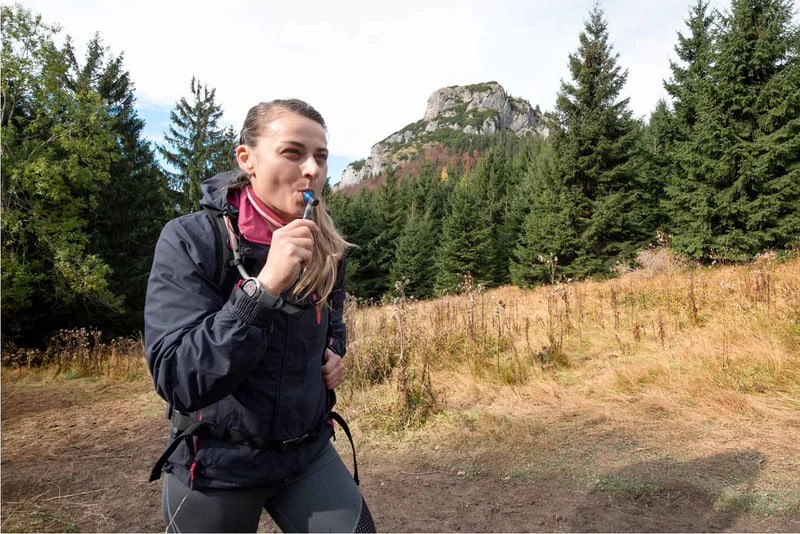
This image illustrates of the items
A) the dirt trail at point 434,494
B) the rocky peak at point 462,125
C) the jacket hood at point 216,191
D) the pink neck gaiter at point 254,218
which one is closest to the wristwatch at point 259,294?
the pink neck gaiter at point 254,218

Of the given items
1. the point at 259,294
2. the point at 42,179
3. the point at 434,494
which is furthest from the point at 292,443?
the point at 42,179

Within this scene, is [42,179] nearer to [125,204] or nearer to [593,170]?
[125,204]

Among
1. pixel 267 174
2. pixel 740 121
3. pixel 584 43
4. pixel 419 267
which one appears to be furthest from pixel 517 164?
pixel 267 174

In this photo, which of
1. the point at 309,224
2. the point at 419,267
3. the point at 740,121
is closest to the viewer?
the point at 309,224

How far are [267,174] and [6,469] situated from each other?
466cm

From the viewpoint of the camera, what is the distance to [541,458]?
359cm

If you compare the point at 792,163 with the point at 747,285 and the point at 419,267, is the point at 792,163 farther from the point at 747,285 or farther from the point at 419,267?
the point at 419,267

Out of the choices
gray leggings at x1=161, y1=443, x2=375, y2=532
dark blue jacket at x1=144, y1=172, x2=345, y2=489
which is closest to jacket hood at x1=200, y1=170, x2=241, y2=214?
dark blue jacket at x1=144, y1=172, x2=345, y2=489

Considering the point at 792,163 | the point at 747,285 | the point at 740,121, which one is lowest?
the point at 747,285

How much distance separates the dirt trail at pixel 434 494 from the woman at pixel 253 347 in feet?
6.07

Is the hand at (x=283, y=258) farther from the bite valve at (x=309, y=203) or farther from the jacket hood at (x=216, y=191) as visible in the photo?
the jacket hood at (x=216, y=191)

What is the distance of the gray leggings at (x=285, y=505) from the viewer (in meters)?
1.30

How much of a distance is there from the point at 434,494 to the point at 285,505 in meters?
2.14

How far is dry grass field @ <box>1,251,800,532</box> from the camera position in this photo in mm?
2957
